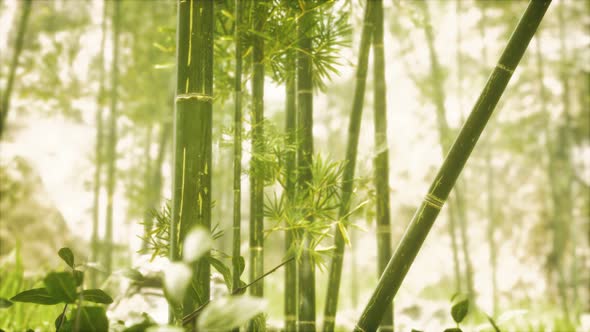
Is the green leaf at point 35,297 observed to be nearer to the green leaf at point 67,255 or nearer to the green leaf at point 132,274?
the green leaf at point 67,255

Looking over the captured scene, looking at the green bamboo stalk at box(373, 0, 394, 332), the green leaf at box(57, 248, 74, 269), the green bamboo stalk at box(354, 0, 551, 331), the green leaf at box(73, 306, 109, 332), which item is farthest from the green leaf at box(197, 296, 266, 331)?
the green bamboo stalk at box(373, 0, 394, 332)

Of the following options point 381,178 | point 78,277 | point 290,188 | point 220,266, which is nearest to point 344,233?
point 290,188

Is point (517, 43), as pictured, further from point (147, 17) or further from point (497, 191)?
point (497, 191)

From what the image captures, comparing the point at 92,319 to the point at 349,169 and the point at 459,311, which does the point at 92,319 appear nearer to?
the point at 459,311

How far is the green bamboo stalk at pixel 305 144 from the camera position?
1.31 meters

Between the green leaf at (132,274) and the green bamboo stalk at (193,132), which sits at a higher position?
the green bamboo stalk at (193,132)

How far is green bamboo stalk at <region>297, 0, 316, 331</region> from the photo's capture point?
1.31 m

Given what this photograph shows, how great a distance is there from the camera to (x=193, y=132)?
95 cm

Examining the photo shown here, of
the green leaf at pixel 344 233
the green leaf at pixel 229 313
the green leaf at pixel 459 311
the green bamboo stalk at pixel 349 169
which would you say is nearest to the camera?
the green leaf at pixel 229 313

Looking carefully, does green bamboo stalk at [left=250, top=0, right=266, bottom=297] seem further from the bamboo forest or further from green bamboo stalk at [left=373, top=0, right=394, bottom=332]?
green bamboo stalk at [left=373, top=0, right=394, bottom=332]

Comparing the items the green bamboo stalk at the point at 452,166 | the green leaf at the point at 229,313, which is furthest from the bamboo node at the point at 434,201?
the green leaf at the point at 229,313

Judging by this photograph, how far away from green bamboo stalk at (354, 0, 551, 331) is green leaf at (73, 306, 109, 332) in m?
0.53

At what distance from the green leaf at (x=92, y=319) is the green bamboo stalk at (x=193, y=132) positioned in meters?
0.25

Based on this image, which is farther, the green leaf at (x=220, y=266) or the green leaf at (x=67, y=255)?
the green leaf at (x=220, y=266)
